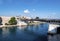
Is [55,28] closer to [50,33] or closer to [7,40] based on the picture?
[50,33]

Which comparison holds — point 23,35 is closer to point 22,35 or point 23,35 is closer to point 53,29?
point 22,35

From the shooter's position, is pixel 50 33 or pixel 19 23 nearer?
pixel 50 33

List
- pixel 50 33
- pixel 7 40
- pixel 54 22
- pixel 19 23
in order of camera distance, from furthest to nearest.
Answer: pixel 19 23 → pixel 54 22 → pixel 50 33 → pixel 7 40

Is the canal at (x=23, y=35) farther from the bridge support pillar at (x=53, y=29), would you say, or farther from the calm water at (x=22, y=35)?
the bridge support pillar at (x=53, y=29)

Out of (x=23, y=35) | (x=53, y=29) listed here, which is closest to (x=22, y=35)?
(x=23, y=35)

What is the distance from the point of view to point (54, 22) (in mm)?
75000

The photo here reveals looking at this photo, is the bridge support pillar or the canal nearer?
the canal

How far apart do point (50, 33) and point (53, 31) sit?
6.28 ft

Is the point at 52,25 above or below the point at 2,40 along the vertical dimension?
above

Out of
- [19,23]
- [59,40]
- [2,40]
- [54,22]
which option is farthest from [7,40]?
[19,23]

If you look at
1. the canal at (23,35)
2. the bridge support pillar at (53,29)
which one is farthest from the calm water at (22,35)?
the bridge support pillar at (53,29)

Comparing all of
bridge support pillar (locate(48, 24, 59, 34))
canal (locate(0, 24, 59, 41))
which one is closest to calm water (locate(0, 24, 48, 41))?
canal (locate(0, 24, 59, 41))

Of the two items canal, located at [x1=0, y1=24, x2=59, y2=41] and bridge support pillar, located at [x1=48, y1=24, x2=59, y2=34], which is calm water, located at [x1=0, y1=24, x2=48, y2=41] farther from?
bridge support pillar, located at [x1=48, y1=24, x2=59, y2=34]

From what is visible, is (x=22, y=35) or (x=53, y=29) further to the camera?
(x=53, y=29)
